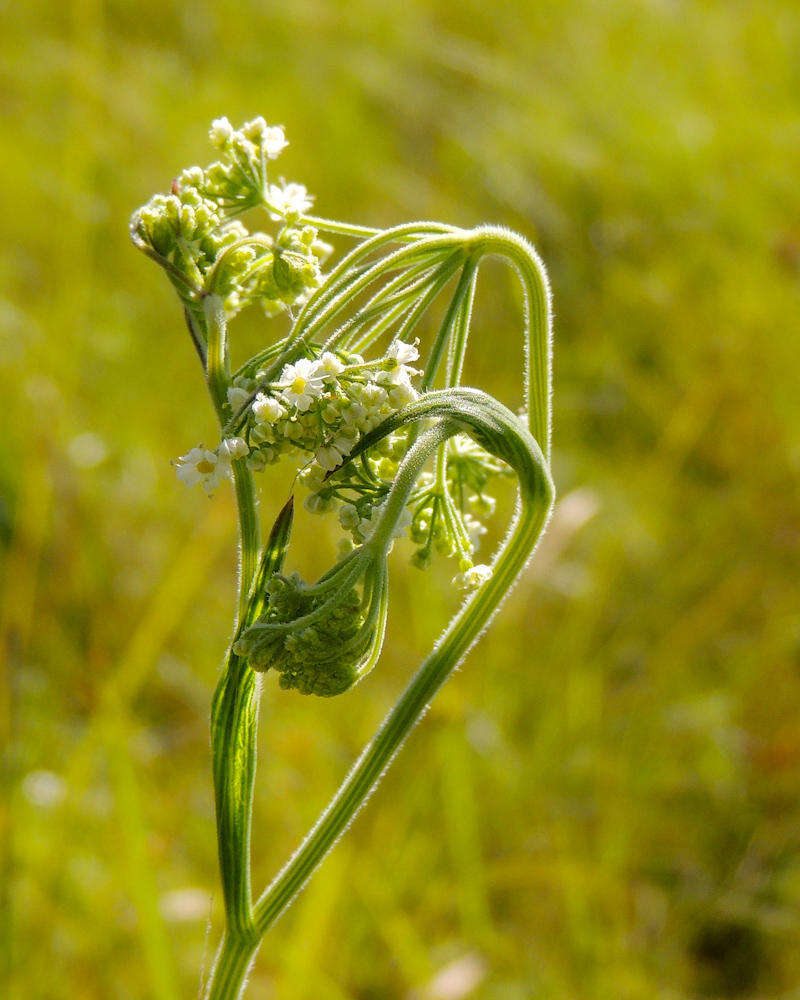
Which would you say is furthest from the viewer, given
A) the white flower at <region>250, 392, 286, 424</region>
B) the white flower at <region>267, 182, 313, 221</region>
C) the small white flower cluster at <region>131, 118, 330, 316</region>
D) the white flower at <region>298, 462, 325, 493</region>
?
the white flower at <region>267, 182, 313, 221</region>

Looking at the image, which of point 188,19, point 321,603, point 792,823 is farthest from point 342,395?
point 188,19

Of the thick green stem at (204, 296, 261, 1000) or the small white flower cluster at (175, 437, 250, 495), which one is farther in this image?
the thick green stem at (204, 296, 261, 1000)

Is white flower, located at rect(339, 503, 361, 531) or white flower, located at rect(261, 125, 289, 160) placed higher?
white flower, located at rect(261, 125, 289, 160)

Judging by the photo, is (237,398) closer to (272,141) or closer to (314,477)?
(314,477)

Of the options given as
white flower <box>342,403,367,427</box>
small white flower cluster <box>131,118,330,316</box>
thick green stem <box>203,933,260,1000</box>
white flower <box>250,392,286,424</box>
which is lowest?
thick green stem <box>203,933,260,1000</box>

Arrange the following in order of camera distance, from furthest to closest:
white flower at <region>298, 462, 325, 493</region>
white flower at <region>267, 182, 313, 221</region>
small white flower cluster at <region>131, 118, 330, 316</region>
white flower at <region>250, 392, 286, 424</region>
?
white flower at <region>267, 182, 313, 221</region> < small white flower cluster at <region>131, 118, 330, 316</region> < white flower at <region>298, 462, 325, 493</region> < white flower at <region>250, 392, 286, 424</region>

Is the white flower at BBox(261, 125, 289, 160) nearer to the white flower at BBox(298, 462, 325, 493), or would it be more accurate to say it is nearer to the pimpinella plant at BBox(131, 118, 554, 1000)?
the pimpinella plant at BBox(131, 118, 554, 1000)

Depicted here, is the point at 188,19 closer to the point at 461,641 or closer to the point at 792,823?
the point at 792,823

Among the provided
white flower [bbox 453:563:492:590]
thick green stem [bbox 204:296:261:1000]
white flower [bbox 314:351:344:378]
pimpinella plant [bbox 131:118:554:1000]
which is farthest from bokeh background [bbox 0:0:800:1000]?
white flower [bbox 314:351:344:378]

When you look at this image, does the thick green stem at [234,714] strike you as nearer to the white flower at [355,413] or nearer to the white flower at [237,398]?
the white flower at [237,398]
